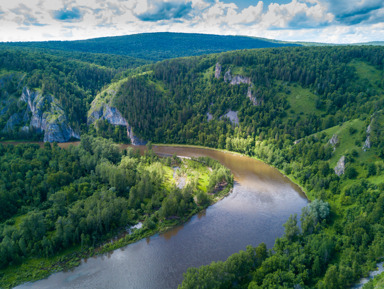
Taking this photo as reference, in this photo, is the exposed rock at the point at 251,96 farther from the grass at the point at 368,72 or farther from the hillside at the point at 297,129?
the grass at the point at 368,72

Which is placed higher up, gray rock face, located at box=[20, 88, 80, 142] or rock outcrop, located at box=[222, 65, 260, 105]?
rock outcrop, located at box=[222, 65, 260, 105]

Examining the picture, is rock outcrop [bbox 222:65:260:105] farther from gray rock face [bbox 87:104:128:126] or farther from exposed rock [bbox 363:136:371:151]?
gray rock face [bbox 87:104:128:126]

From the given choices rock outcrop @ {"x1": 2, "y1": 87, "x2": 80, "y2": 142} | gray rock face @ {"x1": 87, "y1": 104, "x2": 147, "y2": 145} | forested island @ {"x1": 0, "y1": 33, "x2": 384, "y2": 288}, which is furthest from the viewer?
rock outcrop @ {"x1": 2, "y1": 87, "x2": 80, "y2": 142}

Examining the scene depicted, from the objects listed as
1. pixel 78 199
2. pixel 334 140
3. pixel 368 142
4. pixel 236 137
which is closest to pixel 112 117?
pixel 236 137

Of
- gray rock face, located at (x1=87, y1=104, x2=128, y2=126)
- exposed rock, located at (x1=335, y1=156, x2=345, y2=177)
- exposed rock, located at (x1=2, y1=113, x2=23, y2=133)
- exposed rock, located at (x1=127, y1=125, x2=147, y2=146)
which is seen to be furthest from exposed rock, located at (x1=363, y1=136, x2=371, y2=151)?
exposed rock, located at (x1=2, y1=113, x2=23, y2=133)

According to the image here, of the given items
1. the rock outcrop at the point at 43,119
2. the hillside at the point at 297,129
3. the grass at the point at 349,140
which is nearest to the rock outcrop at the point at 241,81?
the hillside at the point at 297,129

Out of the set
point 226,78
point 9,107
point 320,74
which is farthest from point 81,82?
point 320,74

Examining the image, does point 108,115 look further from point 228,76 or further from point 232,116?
point 228,76
